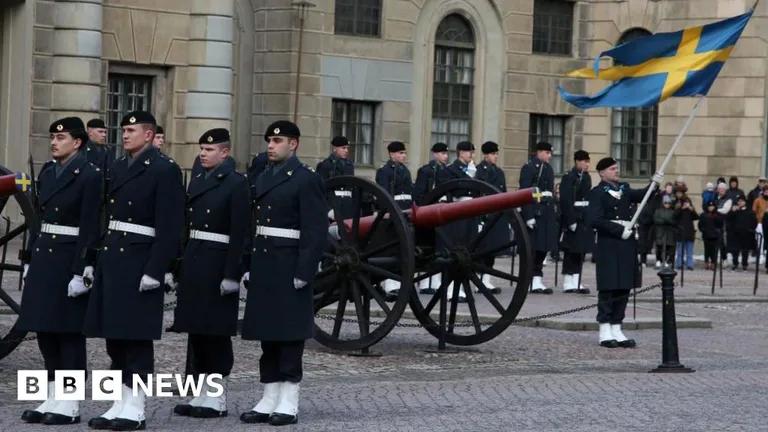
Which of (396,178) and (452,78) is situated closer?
(396,178)

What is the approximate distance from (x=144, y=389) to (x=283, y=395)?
89 centimetres

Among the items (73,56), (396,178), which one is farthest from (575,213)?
(73,56)

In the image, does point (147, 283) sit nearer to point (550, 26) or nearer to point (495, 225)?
point (495, 225)

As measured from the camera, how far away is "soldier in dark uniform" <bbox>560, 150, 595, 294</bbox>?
24.4m

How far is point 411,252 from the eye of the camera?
15180mm

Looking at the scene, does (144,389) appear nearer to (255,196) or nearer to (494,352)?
(255,196)

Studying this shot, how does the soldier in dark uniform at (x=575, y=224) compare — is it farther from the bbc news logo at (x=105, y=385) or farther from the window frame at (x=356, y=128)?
the bbc news logo at (x=105, y=385)

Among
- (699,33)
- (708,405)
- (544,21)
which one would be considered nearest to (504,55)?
(544,21)

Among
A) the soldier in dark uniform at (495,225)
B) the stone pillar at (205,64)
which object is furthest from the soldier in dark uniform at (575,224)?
the stone pillar at (205,64)

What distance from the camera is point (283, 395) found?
11.6 meters

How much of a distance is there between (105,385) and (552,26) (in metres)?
26.1

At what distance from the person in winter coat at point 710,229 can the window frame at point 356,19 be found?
6578 millimetres

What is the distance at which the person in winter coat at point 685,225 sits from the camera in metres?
32.1

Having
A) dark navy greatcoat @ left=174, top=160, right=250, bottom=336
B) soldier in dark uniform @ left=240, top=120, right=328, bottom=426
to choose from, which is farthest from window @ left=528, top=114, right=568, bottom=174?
dark navy greatcoat @ left=174, top=160, right=250, bottom=336
